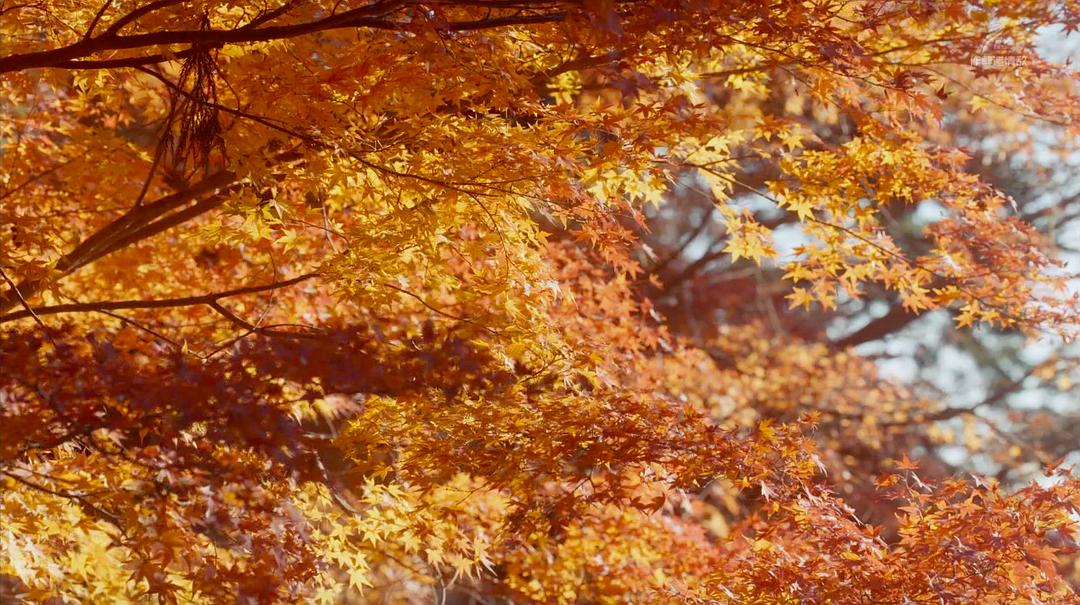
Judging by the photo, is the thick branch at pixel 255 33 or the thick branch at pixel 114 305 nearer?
the thick branch at pixel 255 33

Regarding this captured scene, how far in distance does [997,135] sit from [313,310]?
10.6 metres

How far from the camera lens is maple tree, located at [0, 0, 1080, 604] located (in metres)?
3.22

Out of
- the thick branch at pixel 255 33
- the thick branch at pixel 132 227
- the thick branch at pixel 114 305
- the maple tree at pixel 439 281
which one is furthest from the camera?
the thick branch at pixel 132 227

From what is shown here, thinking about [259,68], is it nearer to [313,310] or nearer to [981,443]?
[313,310]

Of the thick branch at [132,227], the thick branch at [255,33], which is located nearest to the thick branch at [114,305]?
the thick branch at [132,227]

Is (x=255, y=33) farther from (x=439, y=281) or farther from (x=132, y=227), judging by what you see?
(x=132, y=227)

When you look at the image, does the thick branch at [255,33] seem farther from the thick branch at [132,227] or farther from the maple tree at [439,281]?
the thick branch at [132,227]

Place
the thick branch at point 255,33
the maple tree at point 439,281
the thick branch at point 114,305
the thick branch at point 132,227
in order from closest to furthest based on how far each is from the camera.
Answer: the thick branch at point 255,33
the maple tree at point 439,281
the thick branch at point 114,305
the thick branch at point 132,227

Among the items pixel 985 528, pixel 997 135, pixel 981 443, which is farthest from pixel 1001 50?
pixel 981 443

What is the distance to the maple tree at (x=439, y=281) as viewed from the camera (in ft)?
10.6

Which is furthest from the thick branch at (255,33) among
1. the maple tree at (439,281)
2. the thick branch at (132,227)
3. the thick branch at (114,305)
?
the thick branch at (132,227)

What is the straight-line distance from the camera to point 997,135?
1265 centimetres

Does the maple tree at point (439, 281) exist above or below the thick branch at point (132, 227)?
below

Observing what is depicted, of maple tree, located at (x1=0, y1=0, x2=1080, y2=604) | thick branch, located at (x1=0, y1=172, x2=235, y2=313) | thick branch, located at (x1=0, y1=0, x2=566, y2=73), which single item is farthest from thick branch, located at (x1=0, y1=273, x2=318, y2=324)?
thick branch, located at (x1=0, y1=0, x2=566, y2=73)
